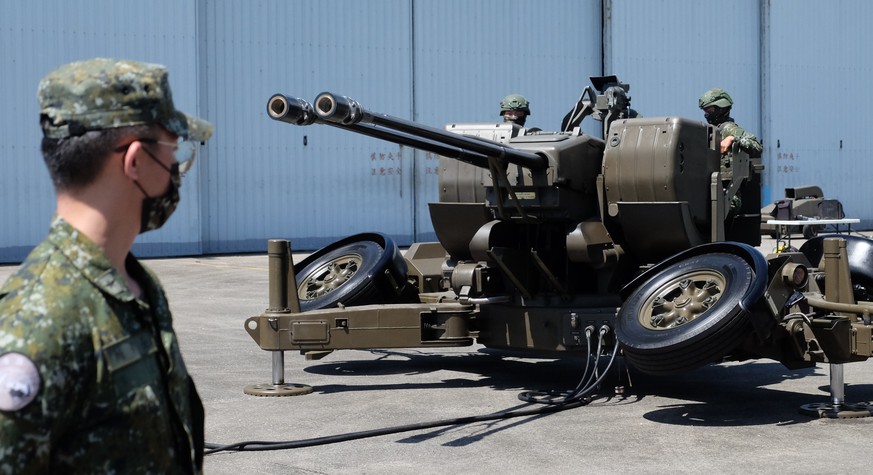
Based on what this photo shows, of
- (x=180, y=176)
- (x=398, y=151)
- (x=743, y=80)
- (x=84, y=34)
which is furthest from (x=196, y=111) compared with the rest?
(x=180, y=176)

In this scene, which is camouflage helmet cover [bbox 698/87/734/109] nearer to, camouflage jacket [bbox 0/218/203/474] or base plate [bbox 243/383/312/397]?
base plate [bbox 243/383/312/397]

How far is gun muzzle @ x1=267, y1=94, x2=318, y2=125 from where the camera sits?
7625mm

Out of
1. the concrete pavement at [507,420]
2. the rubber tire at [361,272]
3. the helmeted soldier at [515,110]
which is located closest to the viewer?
the concrete pavement at [507,420]

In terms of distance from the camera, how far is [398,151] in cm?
2692

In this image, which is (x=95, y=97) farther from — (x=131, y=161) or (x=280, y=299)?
(x=280, y=299)

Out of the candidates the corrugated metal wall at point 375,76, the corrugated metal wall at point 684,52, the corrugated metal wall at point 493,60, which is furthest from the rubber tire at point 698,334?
the corrugated metal wall at point 684,52

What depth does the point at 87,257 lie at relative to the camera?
2.29 m

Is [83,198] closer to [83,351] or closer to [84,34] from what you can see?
[83,351]

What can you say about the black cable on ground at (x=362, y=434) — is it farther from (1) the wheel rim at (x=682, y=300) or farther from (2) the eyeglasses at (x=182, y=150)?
(2) the eyeglasses at (x=182, y=150)

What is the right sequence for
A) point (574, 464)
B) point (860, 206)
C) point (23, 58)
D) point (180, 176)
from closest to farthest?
point (180, 176)
point (574, 464)
point (23, 58)
point (860, 206)

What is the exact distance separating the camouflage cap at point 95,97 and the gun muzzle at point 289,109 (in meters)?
5.23

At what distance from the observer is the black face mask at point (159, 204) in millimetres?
2412

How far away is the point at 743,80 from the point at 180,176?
30075 millimetres

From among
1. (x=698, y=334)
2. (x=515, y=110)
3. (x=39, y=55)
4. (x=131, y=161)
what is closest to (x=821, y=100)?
(x=39, y=55)
